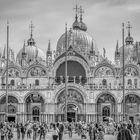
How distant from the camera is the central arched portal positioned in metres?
75.2

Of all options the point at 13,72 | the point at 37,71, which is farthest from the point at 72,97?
the point at 13,72

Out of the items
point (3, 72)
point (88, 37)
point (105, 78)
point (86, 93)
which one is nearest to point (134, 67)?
point (105, 78)

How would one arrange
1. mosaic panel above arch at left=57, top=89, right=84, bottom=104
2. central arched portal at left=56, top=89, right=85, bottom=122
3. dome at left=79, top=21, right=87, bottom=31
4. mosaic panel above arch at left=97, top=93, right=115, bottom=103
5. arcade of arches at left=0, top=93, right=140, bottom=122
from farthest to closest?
dome at left=79, top=21, right=87, bottom=31 → mosaic panel above arch at left=57, top=89, right=84, bottom=104 → mosaic panel above arch at left=97, top=93, right=115, bottom=103 → central arched portal at left=56, top=89, right=85, bottom=122 → arcade of arches at left=0, top=93, right=140, bottom=122

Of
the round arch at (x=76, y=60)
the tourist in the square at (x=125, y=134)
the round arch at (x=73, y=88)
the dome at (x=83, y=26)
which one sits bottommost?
the tourist in the square at (x=125, y=134)

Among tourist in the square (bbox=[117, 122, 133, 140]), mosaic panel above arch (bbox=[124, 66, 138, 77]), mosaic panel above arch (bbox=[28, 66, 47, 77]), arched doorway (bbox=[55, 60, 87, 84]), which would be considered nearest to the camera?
tourist in the square (bbox=[117, 122, 133, 140])

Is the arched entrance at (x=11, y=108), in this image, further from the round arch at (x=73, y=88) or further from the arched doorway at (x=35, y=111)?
the round arch at (x=73, y=88)

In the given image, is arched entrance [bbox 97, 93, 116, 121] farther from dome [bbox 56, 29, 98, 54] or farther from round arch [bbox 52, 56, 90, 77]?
dome [bbox 56, 29, 98, 54]

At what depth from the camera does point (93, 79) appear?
79438 millimetres

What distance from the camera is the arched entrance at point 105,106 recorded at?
7531 centimetres

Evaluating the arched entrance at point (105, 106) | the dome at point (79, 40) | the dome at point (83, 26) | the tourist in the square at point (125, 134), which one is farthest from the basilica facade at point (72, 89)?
the tourist in the square at point (125, 134)

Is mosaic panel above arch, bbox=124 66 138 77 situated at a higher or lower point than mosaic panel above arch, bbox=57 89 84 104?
higher

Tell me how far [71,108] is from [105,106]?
576cm

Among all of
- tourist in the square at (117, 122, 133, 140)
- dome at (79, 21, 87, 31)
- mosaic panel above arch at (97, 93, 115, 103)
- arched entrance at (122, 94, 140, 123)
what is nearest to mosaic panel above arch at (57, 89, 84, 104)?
mosaic panel above arch at (97, 93, 115, 103)

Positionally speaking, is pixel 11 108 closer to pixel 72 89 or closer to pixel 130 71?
pixel 72 89
